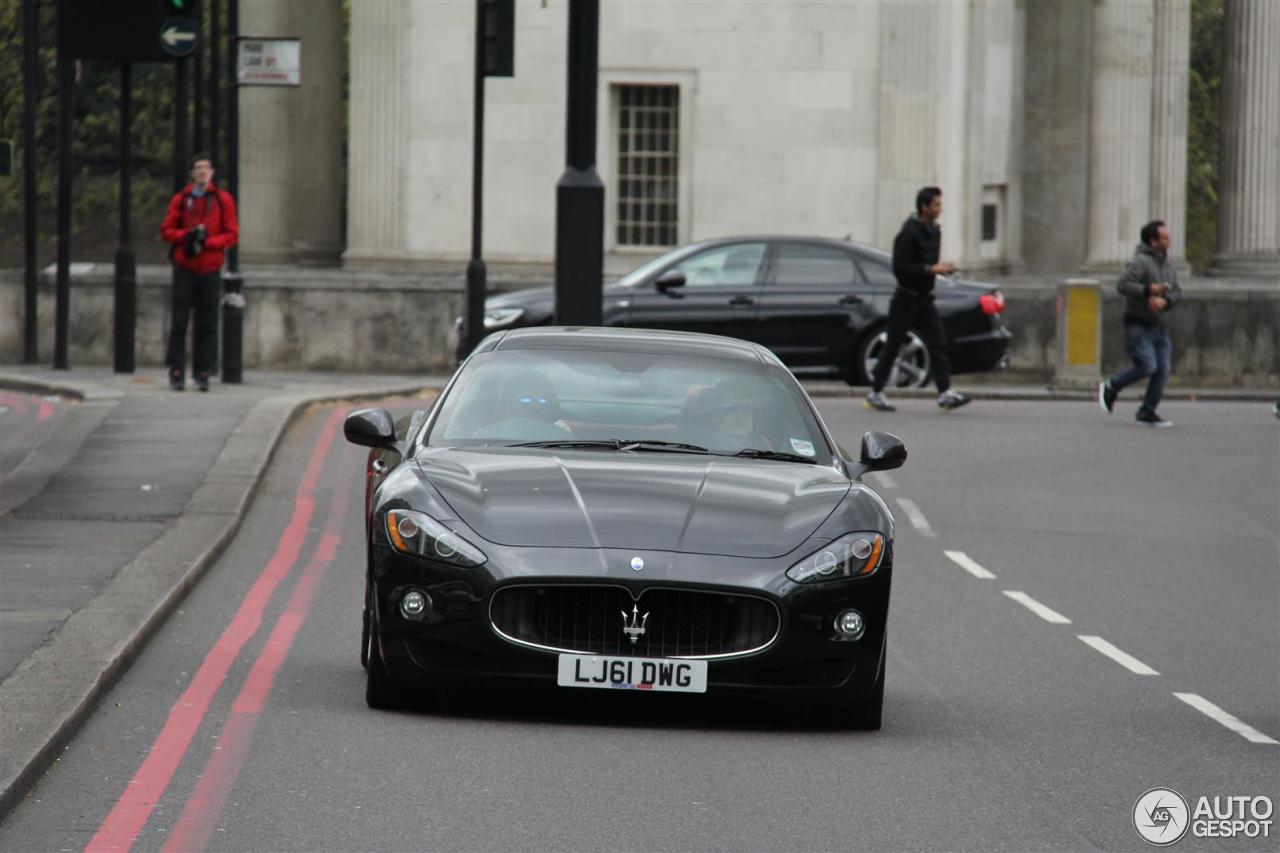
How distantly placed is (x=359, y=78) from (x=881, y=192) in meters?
7.30

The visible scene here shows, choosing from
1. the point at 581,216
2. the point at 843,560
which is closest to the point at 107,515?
the point at 581,216

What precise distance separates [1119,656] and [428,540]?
4.03m

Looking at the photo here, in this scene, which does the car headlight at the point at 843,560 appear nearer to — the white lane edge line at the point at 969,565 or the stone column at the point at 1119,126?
the white lane edge line at the point at 969,565

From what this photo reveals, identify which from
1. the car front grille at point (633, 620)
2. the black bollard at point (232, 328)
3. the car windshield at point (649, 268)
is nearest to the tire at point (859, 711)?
the car front grille at point (633, 620)

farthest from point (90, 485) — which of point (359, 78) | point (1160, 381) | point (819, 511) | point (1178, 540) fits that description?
point (359, 78)

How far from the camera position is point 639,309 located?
24.4 meters

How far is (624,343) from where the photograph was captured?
9766 mm

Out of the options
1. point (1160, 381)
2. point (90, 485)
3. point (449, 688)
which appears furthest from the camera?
point (1160, 381)

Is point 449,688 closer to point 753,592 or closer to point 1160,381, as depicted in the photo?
point 753,592

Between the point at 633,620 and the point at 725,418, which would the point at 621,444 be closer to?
the point at 725,418

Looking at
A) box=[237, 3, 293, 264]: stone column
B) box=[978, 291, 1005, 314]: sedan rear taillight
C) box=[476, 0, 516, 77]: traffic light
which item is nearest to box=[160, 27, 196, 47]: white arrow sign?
box=[476, 0, 516, 77]: traffic light

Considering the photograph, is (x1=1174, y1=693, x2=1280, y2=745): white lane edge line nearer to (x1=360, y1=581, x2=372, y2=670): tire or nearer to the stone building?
(x1=360, y1=581, x2=372, y2=670): tire

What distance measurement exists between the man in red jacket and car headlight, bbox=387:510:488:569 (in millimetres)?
13293

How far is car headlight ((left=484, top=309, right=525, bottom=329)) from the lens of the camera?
79.3ft
